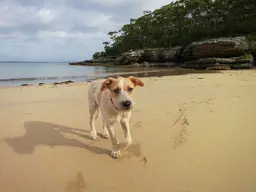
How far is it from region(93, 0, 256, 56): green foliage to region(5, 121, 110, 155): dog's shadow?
42622 mm

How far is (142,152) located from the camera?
12.4 ft

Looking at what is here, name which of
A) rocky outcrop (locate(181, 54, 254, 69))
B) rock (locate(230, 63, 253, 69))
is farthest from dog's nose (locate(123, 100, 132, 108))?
rock (locate(230, 63, 253, 69))

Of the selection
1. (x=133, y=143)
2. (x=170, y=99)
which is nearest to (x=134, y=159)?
(x=133, y=143)

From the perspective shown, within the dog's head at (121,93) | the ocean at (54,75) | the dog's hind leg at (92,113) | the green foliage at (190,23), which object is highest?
the green foliage at (190,23)

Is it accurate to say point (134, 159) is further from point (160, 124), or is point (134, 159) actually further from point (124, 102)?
point (160, 124)

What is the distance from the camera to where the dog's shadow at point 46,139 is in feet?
13.3

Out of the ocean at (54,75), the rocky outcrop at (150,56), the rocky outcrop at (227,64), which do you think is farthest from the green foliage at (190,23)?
the ocean at (54,75)

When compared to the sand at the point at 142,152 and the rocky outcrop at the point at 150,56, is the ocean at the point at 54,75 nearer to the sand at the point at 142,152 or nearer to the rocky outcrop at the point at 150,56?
the rocky outcrop at the point at 150,56

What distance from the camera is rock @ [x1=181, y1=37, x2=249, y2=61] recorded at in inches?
1147

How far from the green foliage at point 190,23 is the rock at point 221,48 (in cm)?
1285

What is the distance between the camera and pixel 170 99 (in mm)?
7434

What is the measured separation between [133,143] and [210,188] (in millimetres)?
1763

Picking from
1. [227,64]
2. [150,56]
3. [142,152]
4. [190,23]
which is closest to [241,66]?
[227,64]

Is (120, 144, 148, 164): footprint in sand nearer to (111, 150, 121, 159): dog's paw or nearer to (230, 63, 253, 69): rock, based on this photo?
(111, 150, 121, 159): dog's paw
